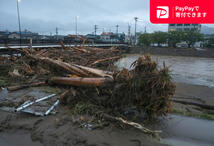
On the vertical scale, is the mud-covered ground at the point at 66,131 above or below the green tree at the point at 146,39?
below

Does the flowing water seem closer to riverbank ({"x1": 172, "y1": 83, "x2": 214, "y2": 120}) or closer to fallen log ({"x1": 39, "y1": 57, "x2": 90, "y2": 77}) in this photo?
riverbank ({"x1": 172, "y1": 83, "x2": 214, "y2": 120})

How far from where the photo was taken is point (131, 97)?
3.88m

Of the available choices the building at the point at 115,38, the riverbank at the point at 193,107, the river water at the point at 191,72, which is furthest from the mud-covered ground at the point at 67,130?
the building at the point at 115,38

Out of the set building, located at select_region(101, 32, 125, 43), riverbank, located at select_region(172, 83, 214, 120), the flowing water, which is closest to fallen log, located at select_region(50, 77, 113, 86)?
the flowing water

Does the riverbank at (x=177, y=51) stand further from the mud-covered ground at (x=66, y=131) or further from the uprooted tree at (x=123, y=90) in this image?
the mud-covered ground at (x=66, y=131)

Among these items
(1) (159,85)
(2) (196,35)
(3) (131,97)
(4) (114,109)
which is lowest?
(4) (114,109)

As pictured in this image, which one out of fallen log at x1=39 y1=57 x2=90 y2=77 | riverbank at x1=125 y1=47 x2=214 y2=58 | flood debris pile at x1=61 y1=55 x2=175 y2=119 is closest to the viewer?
flood debris pile at x1=61 y1=55 x2=175 y2=119

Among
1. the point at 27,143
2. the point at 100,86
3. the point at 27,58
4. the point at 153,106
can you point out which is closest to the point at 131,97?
the point at 153,106

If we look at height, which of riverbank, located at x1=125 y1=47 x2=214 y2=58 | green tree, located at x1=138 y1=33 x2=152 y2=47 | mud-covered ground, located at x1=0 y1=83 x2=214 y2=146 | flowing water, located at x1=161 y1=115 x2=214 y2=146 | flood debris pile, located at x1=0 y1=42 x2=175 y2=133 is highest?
green tree, located at x1=138 y1=33 x2=152 y2=47

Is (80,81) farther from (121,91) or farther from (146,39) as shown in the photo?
(146,39)

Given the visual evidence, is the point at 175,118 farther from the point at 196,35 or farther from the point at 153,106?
the point at 196,35

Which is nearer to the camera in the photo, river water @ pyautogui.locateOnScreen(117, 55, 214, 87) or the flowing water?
the flowing water

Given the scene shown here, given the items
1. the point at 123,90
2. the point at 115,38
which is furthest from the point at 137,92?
the point at 115,38

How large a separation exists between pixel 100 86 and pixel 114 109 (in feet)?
2.61
